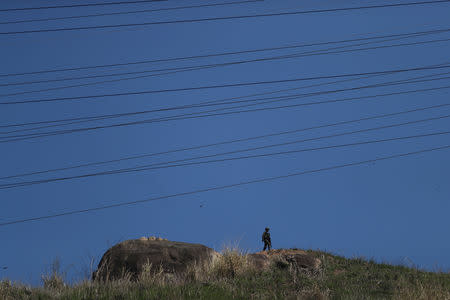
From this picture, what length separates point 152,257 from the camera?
20438 millimetres

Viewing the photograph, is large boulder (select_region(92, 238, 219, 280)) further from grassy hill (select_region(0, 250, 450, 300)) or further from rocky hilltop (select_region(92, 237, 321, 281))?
grassy hill (select_region(0, 250, 450, 300))

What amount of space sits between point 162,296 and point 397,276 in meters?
13.0

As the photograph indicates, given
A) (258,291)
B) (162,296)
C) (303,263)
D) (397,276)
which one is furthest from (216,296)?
(397,276)

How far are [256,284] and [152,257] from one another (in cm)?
457

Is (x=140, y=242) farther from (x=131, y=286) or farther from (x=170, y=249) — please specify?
(x=131, y=286)

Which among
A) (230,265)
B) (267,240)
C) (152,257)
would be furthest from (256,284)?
(267,240)

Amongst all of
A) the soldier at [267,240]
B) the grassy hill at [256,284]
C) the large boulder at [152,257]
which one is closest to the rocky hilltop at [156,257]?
the large boulder at [152,257]

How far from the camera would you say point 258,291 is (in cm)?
1625

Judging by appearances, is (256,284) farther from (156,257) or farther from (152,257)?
(152,257)

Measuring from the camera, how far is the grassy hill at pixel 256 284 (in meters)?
14.2

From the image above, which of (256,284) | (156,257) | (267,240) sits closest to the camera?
(256,284)

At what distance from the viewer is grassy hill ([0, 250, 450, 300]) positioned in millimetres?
14184

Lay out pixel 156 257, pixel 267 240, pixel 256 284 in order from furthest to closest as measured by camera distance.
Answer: pixel 267 240, pixel 156 257, pixel 256 284

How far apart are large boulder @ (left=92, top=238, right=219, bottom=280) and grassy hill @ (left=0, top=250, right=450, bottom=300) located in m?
0.56
